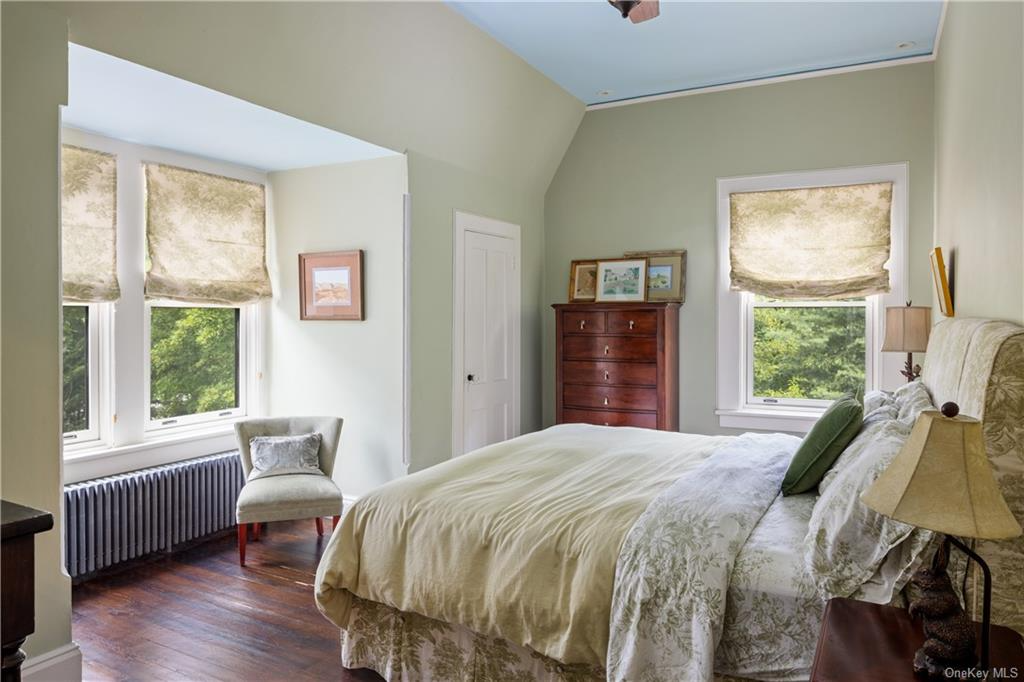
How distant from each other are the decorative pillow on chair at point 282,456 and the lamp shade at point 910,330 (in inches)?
137

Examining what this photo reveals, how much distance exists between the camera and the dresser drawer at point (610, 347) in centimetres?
500

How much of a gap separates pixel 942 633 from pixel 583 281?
4.48 m

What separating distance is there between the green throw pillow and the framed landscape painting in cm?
286

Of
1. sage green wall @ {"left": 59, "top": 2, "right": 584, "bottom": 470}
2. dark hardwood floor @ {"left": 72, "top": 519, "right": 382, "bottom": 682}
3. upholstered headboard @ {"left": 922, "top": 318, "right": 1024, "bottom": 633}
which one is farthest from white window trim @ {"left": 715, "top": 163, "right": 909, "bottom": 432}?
upholstered headboard @ {"left": 922, "top": 318, "right": 1024, "bottom": 633}

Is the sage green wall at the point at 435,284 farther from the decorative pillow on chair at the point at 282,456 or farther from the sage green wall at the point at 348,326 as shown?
the decorative pillow on chair at the point at 282,456

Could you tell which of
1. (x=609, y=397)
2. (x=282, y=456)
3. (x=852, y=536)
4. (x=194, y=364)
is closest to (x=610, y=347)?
(x=609, y=397)

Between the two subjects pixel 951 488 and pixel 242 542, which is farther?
pixel 242 542

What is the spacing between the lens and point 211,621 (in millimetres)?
3176

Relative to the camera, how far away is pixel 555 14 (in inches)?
157

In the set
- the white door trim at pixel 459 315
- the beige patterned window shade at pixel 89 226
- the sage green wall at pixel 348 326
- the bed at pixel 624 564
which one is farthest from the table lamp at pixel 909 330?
the beige patterned window shade at pixel 89 226

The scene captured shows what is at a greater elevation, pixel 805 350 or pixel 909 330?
pixel 909 330

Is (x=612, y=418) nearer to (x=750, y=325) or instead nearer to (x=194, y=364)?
(x=750, y=325)

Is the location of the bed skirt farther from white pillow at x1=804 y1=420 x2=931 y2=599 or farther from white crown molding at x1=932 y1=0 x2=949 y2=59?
white crown molding at x1=932 y1=0 x2=949 y2=59

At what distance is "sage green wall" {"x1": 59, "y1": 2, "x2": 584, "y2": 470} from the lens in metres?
3.00
